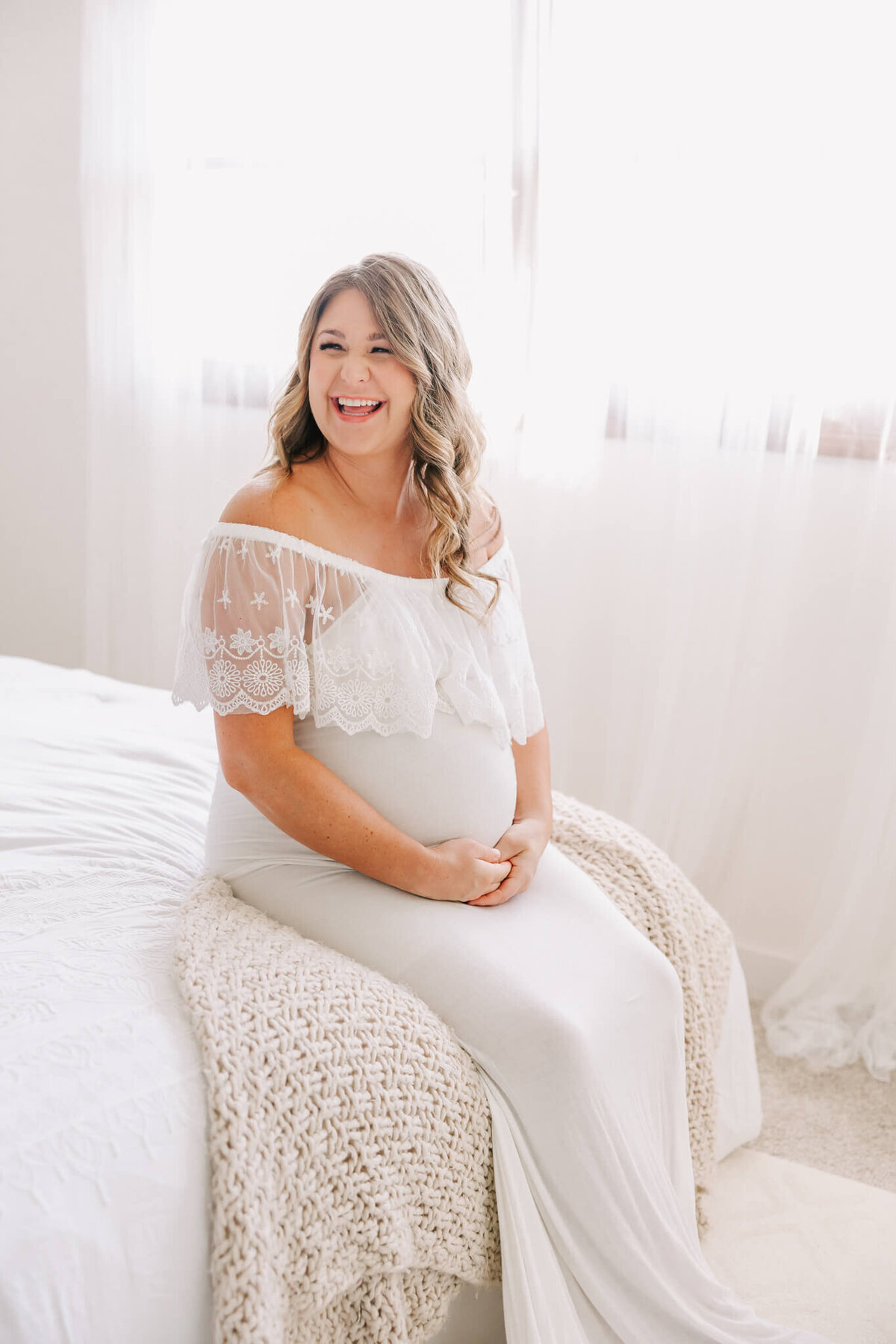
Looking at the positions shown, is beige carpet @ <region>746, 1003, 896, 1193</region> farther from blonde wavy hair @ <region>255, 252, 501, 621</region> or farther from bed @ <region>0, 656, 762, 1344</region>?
blonde wavy hair @ <region>255, 252, 501, 621</region>

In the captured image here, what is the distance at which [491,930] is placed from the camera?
4.25ft

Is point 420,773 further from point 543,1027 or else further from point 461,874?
point 543,1027

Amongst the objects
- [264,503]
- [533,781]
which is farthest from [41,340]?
[533,781]

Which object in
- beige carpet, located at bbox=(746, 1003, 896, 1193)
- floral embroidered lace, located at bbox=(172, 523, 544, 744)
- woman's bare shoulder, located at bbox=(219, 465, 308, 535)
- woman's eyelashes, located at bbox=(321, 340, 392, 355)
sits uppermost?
woman's eyelashes, located at bbox=(321, 340, 392, 355)

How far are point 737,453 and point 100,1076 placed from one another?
1731 mm

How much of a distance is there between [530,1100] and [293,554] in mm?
677

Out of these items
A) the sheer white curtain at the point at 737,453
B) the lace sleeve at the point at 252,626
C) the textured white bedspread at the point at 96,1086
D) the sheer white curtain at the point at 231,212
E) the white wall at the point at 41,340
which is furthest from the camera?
the white wall at the point at 41,340

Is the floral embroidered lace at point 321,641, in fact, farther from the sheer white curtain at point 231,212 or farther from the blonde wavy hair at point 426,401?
the sheer white curtain at point 231,212

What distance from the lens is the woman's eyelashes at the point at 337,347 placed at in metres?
1.41

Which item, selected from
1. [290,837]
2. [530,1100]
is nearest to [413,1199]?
[530,1100]

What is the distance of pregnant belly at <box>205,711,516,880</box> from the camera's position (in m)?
1.38

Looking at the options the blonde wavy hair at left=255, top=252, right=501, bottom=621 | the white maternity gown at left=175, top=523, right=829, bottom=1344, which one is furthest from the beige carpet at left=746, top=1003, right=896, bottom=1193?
the blonde wavy hair at left=255, top=252, right=501, bottom=621

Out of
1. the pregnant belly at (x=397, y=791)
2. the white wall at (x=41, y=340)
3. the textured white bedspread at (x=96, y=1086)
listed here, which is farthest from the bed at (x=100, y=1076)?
the white wall at (x=41, y=340)

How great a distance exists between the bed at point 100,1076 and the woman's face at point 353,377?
0.62 m
